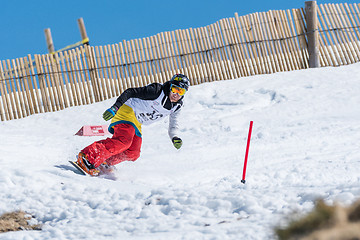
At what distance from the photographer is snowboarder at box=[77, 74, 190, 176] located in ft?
17.7

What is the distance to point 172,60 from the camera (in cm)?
1157

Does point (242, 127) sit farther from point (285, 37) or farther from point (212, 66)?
point (285, 37)

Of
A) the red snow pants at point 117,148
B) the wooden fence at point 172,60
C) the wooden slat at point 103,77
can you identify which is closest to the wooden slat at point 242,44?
the wooden fence at point 172,60

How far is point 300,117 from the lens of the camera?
7.96 metres

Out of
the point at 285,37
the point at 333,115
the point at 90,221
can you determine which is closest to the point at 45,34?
the point at 285,37

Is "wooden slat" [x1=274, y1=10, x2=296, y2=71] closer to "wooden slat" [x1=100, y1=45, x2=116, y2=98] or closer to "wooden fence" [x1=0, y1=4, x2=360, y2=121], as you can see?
"wooden fence" [x1=0, y1=4, x2=360, y2=121]

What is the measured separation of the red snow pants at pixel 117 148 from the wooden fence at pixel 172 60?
5822mm

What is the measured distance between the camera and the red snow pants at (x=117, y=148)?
17.7ft

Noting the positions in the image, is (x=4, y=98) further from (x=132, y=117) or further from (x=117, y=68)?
(x=132, y=117)

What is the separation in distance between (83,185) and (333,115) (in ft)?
15.9

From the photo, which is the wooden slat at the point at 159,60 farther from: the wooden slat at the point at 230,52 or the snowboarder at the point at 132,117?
the snowboarder at the point at 132,117

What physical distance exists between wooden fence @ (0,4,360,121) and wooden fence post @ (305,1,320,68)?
0.10 metres

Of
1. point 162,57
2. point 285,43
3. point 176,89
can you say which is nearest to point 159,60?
point 162,57

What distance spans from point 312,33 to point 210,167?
7.12 meters
